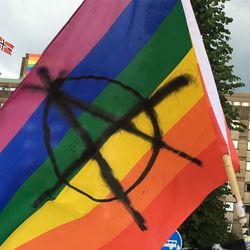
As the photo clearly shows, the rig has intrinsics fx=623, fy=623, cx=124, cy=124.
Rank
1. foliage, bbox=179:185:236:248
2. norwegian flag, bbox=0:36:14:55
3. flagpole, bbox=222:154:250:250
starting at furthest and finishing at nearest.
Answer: norwegian flag, bbox=0:36:14:55
foliage, bbox=179:185:236:248
flagpole, bbox=222:154:250:250

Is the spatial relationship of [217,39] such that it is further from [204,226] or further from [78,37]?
[78,37]

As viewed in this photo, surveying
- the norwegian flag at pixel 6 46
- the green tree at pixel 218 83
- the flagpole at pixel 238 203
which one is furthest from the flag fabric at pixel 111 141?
the norwegian flag at pixel 6 46

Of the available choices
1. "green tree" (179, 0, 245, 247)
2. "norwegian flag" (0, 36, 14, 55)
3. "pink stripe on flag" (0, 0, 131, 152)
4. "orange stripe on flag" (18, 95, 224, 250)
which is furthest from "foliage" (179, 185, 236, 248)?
"norwegian flag" (0, 36, 14, 55)

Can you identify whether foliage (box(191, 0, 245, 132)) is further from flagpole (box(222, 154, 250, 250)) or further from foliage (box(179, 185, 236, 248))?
A: flagpole (box(222, 154, 250, 250))

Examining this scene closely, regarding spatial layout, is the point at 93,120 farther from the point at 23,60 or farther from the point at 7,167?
the point at 23,60

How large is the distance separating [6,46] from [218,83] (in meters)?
43.7

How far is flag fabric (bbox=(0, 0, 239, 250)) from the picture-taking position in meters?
4.27

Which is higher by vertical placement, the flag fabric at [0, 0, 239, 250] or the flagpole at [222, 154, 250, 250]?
the flag fabric at [0, 0, 239, 250]

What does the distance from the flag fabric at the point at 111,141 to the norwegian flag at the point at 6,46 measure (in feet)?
171

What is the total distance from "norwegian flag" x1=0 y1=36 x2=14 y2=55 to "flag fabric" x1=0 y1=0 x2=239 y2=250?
2056 inches

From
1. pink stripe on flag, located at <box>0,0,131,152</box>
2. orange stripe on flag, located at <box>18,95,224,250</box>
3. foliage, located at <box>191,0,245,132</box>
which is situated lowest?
orange stripe on flag, located at <box>18,95,224,250</box>

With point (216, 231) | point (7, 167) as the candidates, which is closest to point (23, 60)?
point (216, 231)

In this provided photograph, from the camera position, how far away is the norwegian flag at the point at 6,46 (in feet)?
181

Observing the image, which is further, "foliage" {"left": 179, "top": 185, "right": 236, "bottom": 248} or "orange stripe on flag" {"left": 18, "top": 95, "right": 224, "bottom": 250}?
"foliage" {"left": 179, "top": 185, "right": 236, "bottom": 248}
